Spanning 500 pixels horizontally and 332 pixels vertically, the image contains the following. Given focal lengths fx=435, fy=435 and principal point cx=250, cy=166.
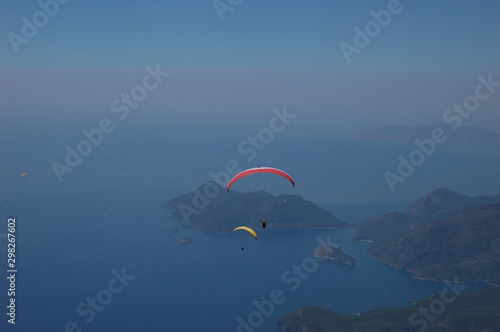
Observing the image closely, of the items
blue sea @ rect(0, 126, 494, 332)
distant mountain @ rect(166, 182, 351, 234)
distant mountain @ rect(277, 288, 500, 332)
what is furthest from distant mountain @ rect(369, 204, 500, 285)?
distant mountain @ rect(166, 182, 351, 234)

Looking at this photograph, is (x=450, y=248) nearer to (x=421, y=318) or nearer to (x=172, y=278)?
(x=421, y=318)

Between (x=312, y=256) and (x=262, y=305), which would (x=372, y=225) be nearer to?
(x=312, y=256)

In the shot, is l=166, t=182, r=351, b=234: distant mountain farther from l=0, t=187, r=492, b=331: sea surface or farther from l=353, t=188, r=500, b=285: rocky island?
l=353, t=188, r=500, b=285: rocky island

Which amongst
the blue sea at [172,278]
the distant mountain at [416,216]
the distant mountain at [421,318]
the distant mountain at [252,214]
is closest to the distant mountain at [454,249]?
the blue sea at [172,278]

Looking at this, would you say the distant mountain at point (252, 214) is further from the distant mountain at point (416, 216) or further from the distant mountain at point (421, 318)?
the distant mountain at point (421, 318)

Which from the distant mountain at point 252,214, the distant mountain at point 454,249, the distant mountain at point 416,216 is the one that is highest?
the distant mountain at point 252,214

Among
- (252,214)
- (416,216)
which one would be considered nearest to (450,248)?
(416,216)
